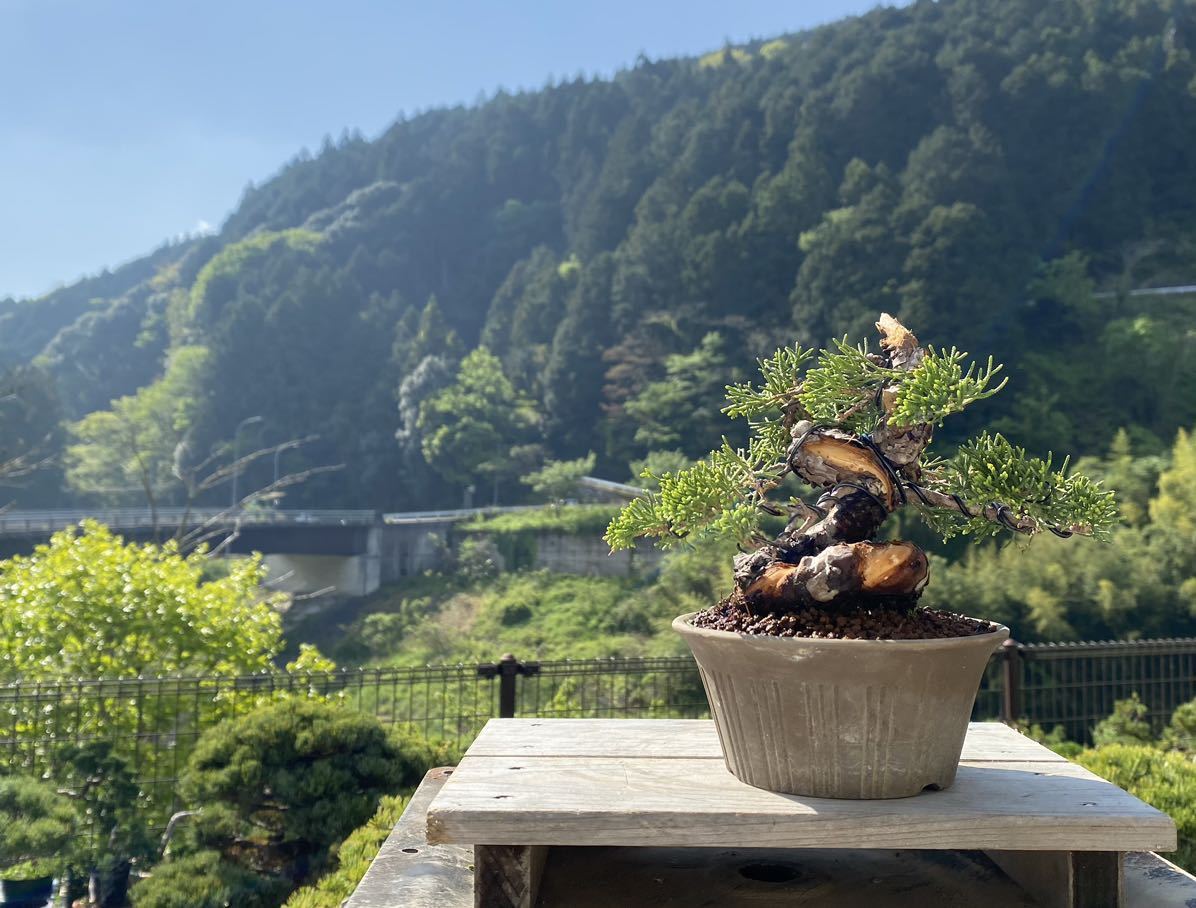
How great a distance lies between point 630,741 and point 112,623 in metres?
6.04

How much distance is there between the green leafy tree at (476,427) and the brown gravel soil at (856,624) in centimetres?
3824

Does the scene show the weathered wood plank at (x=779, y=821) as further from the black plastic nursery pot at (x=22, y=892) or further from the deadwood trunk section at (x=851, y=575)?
the black plastic nursery pot at (x=22, y=892)

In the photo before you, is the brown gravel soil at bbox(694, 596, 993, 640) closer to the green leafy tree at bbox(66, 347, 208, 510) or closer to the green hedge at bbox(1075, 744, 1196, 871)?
the green hedge at bbox(1075, 744, 1196, 871)

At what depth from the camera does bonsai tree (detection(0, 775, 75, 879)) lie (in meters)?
3.55

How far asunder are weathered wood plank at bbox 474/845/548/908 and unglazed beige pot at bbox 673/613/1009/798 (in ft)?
1.54

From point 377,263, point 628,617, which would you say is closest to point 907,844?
point 628,617

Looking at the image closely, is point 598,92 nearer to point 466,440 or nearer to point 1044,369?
point 466,440

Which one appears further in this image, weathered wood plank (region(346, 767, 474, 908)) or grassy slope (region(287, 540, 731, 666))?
grassy slope (region(287, 540, 731, 666))

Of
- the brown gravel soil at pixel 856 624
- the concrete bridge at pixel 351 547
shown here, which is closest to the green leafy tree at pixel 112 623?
the brown gravel soil at pixel 856 624

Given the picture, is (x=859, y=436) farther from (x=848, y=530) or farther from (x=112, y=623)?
(x=112, y=623)

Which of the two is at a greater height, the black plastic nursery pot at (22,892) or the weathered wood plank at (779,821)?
the weathered wood plank at (779,821)

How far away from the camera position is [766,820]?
4.88ft

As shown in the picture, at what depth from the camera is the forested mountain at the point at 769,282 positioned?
3073 cm

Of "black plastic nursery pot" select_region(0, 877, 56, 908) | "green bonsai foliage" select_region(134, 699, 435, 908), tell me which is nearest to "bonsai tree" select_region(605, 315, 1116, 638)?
"green bonsai foliage" select_region(134, 699, 435, 908)
